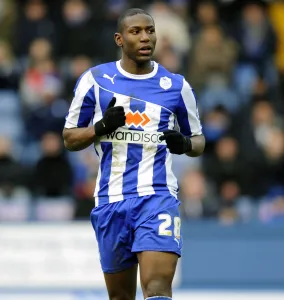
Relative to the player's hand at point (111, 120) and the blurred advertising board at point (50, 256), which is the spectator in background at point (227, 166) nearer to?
the blurred advertising board at point (50, 256)

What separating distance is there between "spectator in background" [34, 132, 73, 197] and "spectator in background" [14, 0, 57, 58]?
8.58 feet

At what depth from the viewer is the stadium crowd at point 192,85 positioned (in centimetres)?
1257

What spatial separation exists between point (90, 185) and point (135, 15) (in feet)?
20.4

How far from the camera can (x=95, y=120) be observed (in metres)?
6.56

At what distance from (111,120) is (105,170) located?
425mm

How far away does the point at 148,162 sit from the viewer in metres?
6.42

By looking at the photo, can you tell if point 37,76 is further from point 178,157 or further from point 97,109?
point 97,109

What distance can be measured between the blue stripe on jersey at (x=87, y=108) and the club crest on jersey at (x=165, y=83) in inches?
18.2

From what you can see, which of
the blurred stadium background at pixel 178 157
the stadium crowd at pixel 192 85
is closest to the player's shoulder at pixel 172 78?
the blurred stadium background at pixel 178 157

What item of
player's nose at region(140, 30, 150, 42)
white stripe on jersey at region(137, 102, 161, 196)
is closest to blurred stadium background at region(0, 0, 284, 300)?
white stripe on jersey at region(137, 102, 161, 196)

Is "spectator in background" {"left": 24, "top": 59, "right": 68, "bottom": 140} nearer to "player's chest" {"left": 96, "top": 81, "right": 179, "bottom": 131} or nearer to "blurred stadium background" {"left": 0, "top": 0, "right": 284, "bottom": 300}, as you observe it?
"blurred stadium background" {"left": 0, "top": 0, "right": 284, "bottom": 300}

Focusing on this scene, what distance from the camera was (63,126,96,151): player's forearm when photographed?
6.39m

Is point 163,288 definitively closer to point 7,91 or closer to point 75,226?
point 75,226

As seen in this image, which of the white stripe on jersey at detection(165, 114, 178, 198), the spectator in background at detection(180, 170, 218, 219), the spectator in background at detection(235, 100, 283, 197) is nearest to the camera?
the white stripe on jersey at detection(165, 114, 178, 198)
